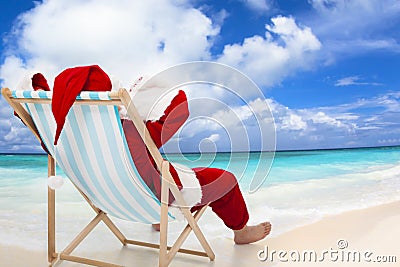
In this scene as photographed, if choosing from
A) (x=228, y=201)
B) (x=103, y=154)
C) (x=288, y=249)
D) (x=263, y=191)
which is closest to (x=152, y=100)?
(x=103, y=154)

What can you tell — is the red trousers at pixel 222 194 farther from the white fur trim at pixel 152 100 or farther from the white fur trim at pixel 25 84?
the white fur trim at pixel 25 84

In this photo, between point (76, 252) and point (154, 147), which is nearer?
point (154, 147)

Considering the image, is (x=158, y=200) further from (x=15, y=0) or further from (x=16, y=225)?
(x=15, y=0)

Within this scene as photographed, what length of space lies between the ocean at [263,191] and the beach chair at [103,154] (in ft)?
0.54

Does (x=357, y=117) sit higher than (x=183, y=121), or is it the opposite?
(x=357, y=117)

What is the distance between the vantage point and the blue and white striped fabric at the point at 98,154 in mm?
1790

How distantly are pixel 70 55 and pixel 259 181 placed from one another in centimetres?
693

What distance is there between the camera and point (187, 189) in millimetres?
1992

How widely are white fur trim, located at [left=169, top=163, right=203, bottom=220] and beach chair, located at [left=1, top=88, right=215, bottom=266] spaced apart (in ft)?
0.08

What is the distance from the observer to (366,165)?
778 cm

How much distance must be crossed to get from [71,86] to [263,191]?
11.7ft

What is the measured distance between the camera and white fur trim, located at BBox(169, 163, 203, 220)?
198 cm

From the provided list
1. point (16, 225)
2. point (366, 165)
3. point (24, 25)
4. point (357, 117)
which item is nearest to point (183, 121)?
point (16, 225)

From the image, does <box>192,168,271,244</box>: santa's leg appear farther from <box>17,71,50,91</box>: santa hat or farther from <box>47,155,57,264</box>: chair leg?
<box>17,71,50,91</box>: santa hat
